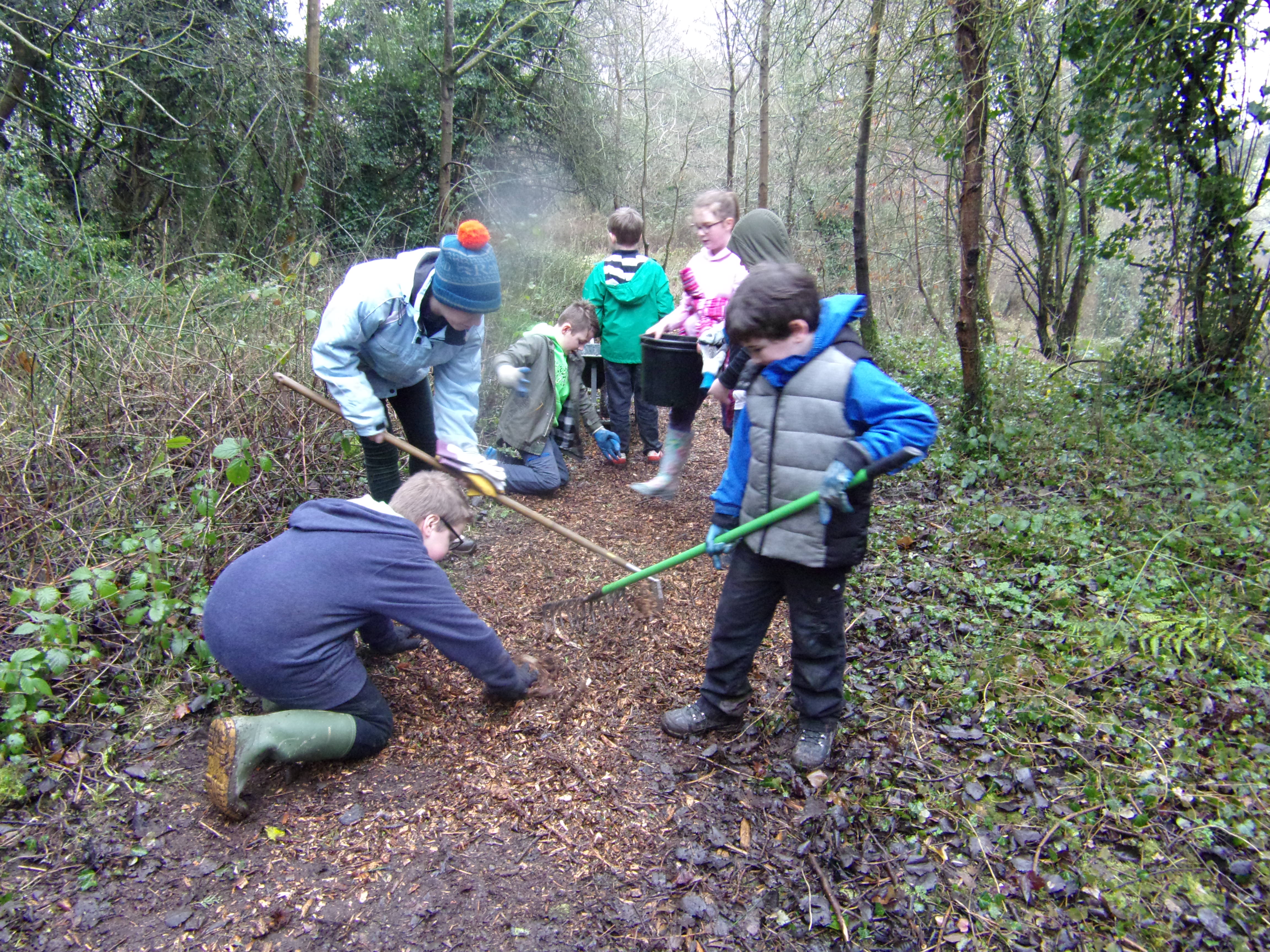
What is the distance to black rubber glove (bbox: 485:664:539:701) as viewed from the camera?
9.36 ft

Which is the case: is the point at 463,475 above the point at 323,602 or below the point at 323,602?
above

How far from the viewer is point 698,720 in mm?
2863

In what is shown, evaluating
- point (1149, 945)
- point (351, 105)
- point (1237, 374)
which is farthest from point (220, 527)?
point (351, 105)

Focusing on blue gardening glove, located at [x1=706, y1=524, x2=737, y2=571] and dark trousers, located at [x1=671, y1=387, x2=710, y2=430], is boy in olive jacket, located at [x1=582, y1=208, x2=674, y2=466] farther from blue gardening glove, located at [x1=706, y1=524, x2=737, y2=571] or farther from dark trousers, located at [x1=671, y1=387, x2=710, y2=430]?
blue gardening glove, located at [x1=706, y1=524, x2=737, y2=571]

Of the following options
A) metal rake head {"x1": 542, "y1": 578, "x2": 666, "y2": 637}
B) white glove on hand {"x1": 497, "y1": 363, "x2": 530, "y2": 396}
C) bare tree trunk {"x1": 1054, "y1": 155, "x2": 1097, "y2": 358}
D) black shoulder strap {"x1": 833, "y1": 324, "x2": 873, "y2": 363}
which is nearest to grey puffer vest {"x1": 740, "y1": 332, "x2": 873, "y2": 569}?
black shoulder strap {"x1": 833, "y1": 324, "x2": 873, "y2": 363}

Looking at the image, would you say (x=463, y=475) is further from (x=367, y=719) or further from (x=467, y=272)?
(x=367, y=719)

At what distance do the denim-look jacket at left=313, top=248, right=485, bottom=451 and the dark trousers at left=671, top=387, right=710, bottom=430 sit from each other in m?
1.24

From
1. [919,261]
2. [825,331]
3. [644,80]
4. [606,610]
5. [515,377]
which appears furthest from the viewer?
[644,80]

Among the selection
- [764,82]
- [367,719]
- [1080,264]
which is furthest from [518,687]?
[764,82]

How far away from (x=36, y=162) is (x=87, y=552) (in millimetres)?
6799

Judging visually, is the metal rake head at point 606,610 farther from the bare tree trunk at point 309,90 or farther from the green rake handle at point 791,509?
the bare tree trunk at point 309,90

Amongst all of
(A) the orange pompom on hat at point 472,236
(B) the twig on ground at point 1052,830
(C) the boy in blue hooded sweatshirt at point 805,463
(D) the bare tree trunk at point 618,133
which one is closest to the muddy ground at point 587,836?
(B) the twig on ground at point 1052,830

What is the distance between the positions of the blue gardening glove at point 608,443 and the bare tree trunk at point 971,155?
246 cm

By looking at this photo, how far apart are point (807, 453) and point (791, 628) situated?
705 millimetres
